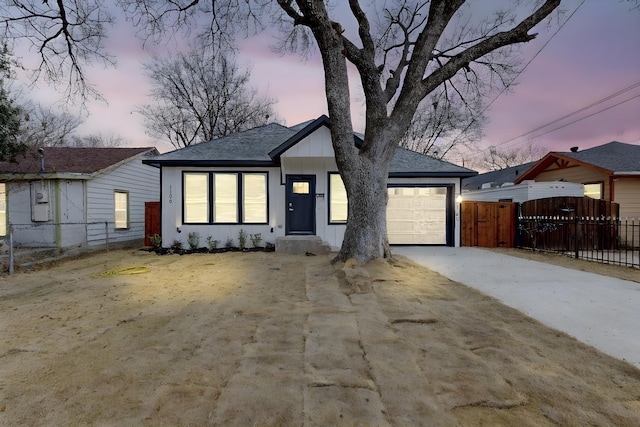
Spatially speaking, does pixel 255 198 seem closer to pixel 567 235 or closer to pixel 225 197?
pixel 225 197

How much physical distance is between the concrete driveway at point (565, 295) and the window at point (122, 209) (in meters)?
12.0

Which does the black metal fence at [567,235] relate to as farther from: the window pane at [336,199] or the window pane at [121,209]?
the window pane at [121,209]

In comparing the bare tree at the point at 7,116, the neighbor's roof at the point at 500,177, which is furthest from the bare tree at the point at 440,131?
the bare tree at the point at 7,116

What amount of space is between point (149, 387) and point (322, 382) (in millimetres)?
1253

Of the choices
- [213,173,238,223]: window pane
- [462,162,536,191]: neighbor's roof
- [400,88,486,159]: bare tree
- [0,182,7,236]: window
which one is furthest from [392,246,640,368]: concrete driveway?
[400,88,486,159]: bare tree

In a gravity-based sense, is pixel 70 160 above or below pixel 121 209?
above

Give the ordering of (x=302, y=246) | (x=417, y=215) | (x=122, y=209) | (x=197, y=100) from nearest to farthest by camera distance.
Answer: (x=302, y=246) → (x=417, y=215) → (x=122, y=209) → (x=197, y=100)

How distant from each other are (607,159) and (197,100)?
85.9ft

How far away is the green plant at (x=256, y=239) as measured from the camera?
9867mm

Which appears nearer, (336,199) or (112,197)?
(336,199)

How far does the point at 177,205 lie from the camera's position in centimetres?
988

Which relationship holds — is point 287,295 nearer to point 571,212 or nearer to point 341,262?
point 341,262

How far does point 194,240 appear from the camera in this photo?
984 centimetres

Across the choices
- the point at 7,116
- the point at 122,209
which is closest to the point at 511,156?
the point at 122,209
